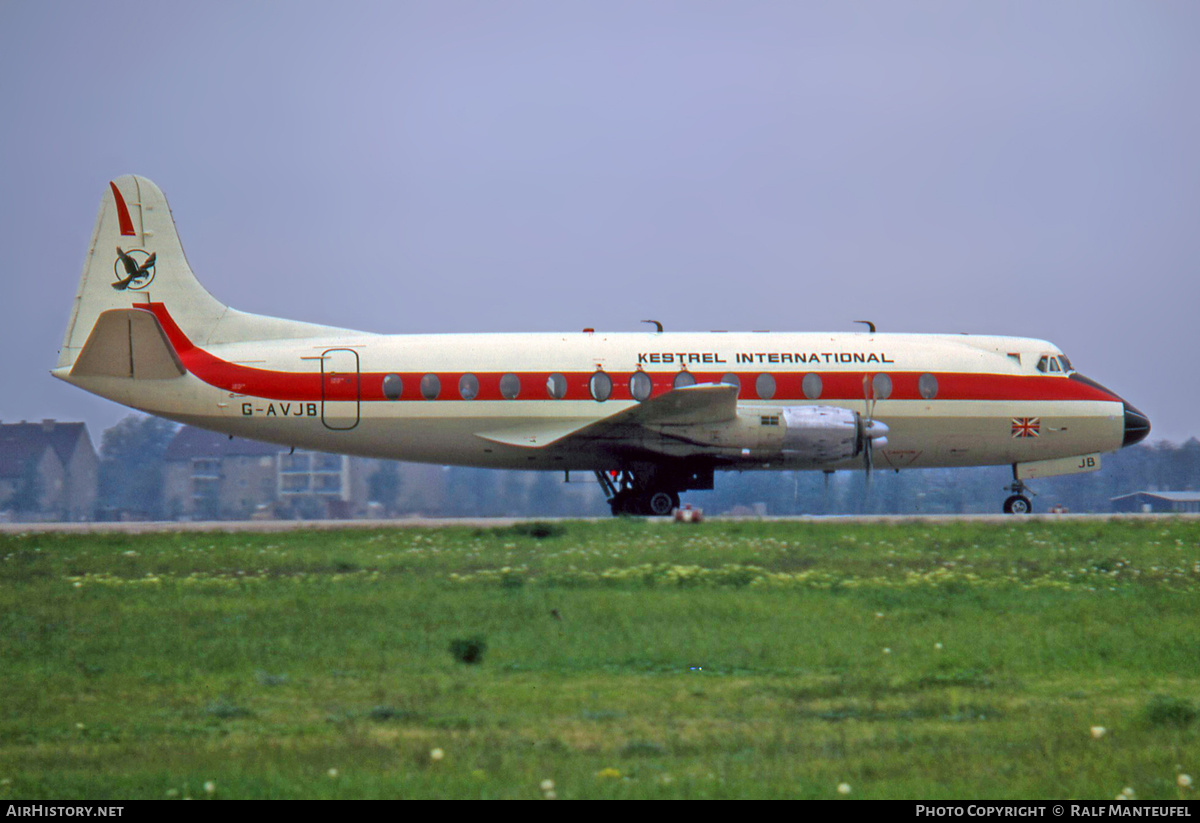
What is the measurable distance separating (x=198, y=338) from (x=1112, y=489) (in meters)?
38.1

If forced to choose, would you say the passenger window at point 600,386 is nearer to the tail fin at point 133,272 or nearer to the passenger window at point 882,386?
the passenger window at point 882,386

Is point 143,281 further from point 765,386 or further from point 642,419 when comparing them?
point 765,386

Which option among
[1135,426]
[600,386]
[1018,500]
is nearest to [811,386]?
[600,386]

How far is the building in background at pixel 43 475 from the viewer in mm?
46062

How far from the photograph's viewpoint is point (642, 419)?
90.2 feet

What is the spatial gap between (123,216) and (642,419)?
44.8 ft

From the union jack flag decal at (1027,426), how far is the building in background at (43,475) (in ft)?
108

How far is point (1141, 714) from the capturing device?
33.4ft

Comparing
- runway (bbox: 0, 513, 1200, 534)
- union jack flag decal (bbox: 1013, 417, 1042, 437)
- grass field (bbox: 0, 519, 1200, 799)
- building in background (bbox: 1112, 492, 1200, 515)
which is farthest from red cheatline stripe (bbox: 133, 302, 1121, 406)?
building in background (bbox: 1112, 492, 1200, 515)

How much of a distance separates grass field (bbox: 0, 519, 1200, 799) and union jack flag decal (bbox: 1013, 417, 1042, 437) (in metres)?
8.79

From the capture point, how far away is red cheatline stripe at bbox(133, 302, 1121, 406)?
2803 centimetres
